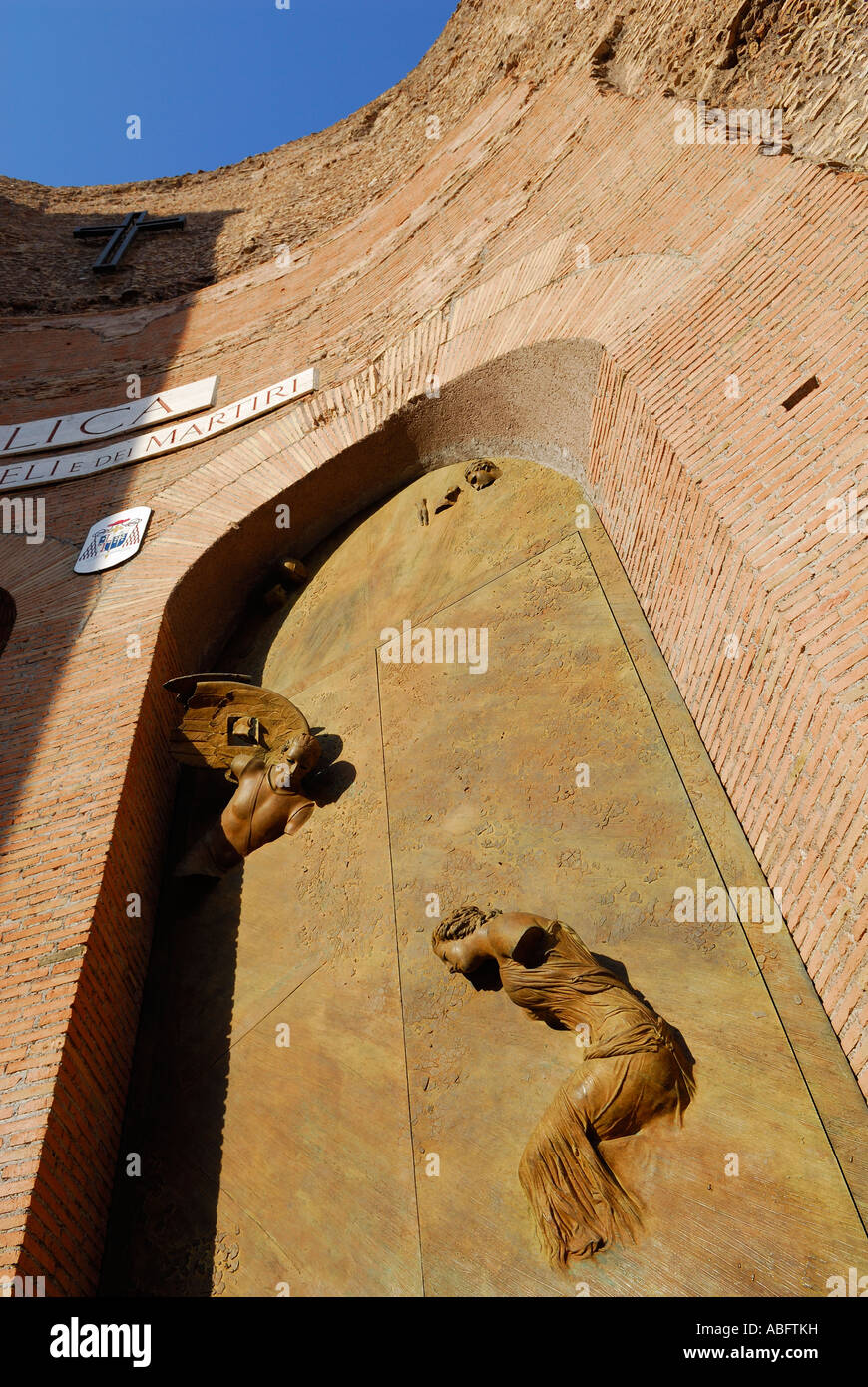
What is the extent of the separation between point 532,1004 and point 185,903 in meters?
2.14

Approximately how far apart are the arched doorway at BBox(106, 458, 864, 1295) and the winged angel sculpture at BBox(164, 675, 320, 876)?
0.43 feet

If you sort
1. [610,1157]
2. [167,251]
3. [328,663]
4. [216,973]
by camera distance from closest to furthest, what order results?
[610,1157], [216,973], [328,663], [167,251]

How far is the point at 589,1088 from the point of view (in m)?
2.67

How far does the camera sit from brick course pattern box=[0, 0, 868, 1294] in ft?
9.34

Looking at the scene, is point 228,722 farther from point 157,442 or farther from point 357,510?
point 157,442

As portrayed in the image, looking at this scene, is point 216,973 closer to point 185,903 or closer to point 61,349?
point 185,903

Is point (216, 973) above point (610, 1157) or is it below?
above

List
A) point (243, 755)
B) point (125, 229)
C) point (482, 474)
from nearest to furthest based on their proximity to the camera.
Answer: point (243, 755)
point (482, 474)
point (125, 229)

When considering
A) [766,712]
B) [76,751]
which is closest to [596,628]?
[766,712]

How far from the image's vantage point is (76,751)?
443 cm

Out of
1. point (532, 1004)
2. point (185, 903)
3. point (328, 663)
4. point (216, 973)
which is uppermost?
point (328, 663)

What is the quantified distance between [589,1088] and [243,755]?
2550 mm

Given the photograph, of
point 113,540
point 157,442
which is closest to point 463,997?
point 113,540

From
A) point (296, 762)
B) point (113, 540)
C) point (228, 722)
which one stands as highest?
point (113, 540)
